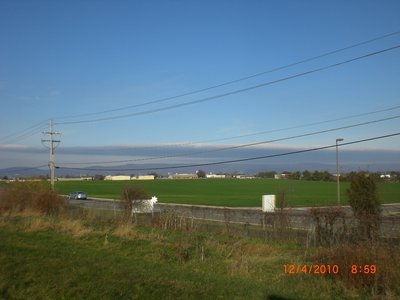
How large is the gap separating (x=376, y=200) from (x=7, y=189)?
92.8 ft

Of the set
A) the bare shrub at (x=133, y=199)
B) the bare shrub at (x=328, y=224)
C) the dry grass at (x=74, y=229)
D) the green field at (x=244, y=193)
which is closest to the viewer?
the bare shrub at (x=328, y=224)

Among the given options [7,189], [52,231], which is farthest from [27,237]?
[7,189]

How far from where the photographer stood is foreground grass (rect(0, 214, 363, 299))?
32.8ft

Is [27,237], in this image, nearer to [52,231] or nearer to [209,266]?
[52,231]

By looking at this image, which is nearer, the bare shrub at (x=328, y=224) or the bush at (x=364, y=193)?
the bare shrub at (x=328, y=224)

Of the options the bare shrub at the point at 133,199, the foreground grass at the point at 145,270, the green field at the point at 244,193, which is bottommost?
the green field at the point at 244,193

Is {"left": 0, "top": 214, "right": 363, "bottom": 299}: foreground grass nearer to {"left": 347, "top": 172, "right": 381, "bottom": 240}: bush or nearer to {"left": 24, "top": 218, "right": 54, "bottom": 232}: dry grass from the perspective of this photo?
{"left": 24, "top": 218, "right": 54, "bottom": 232}: dry grass

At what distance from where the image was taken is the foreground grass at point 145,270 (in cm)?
1001

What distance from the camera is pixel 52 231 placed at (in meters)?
23.0
